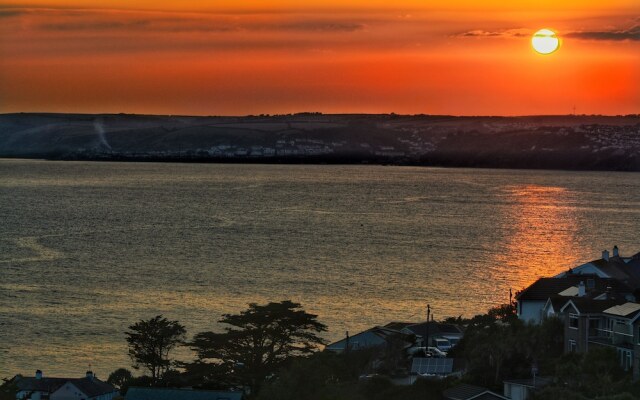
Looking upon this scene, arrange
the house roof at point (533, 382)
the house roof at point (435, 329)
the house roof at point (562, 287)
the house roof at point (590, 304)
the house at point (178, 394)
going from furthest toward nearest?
the house roof at point (435, 329), the house roof at point (562, 287), the house at point (178, 394), the house roof at point (590, 304), the house roof at point (533, 382)

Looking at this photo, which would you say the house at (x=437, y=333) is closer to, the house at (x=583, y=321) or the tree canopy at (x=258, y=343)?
the tree canopy at (x=258, y=343)

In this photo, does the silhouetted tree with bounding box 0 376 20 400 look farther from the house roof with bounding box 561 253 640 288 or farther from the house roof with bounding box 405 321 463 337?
the house roof with bounding box 561 253 640 288

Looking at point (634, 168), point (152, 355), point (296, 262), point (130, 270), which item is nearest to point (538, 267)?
point (296, 262)

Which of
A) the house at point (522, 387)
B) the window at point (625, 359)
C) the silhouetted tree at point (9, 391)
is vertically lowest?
the silhouetted tree at point (9, 391)

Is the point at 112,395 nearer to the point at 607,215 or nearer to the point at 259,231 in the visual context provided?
the point at 259,231

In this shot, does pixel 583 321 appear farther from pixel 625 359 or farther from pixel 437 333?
pixel 437 333

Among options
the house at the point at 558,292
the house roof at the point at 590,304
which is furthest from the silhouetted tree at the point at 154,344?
the house roof at the point at 590,304
